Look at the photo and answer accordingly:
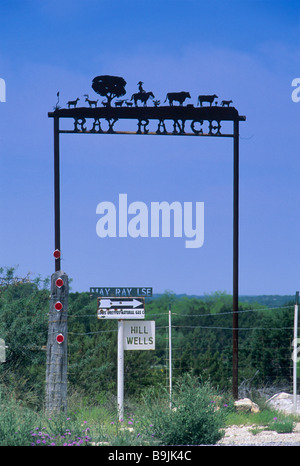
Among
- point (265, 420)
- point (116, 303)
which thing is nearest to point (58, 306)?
point (116, 303)

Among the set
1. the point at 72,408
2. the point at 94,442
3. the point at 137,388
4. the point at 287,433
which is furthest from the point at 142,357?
the point at 94,442

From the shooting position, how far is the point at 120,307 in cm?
1065

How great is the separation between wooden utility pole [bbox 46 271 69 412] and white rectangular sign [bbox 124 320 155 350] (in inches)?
55.0

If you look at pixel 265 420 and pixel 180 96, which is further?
pixel 180 96

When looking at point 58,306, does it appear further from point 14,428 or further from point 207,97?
point 207,97

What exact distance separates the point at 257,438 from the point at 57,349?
3385 mm

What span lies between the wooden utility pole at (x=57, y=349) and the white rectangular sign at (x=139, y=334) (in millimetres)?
1398

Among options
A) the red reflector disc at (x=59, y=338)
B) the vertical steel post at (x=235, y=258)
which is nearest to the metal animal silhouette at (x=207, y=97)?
the vertical steel post at (x=235, y=258)

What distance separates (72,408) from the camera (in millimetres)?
10430

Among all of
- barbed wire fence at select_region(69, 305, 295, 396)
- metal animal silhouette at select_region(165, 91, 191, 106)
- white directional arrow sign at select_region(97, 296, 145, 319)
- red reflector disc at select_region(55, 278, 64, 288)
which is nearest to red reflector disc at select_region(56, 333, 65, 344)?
red reflector disc at select_region(55, 278, 64, 288)

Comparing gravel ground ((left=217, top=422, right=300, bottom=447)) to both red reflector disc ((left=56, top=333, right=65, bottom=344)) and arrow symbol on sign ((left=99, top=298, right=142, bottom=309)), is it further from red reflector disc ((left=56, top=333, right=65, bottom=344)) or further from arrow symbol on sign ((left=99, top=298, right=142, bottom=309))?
red reflector disc ((left=56, top=333, right=65, bottom=344))

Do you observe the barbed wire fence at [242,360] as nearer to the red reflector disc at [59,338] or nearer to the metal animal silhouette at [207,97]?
the red reflector disc at [59,338]

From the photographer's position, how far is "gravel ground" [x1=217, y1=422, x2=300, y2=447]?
7.71 meters
